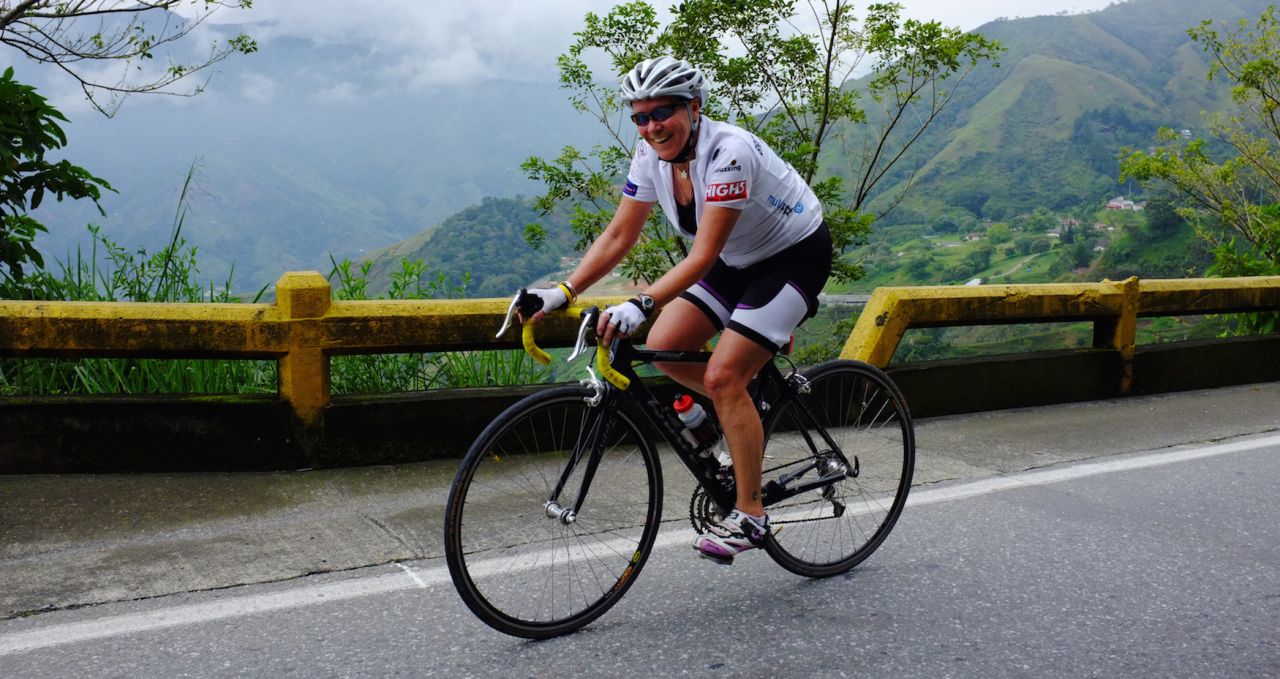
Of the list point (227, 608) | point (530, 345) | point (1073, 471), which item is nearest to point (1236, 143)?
point (1073, 471)

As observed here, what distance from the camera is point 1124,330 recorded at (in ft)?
25.6

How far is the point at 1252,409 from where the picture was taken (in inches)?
299

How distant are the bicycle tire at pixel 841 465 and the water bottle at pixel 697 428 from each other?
25 centimetres

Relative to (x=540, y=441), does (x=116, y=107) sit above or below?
above

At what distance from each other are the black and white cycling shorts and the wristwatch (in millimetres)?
498

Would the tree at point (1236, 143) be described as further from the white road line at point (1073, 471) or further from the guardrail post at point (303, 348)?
the guardrail post at point (303, 348)

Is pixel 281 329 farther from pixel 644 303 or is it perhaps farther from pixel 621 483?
pixel 644 303

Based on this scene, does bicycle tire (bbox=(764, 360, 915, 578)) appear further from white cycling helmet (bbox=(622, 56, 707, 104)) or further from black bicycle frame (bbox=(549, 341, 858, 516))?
white cycling helmet (bbox=(622, 56, 707, 104))

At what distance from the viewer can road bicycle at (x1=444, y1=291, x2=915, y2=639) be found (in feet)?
10.8

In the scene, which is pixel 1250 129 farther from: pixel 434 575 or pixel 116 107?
pixel 434 575

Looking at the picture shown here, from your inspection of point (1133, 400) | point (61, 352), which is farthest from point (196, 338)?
point (1133, 400)

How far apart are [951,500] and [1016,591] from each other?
121cm

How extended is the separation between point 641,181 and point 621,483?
103cm

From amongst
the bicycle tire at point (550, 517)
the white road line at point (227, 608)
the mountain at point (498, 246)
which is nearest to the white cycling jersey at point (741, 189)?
the bicycle tire at point (550, 517)
